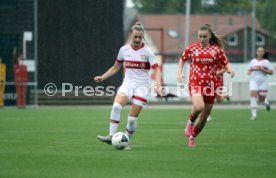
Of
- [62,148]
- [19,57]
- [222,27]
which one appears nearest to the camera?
[62,148]

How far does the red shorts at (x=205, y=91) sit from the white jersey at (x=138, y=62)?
0.92m

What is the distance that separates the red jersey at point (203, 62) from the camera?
648 inches

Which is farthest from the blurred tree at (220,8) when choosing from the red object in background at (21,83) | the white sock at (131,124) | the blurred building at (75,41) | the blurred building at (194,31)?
the white sock at (131,124)

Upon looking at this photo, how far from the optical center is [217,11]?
125375 millimetres

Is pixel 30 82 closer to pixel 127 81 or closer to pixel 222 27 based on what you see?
pixel 127 81

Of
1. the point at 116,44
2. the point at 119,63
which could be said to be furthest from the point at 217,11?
the point at 119,63

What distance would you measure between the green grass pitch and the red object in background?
12173mm

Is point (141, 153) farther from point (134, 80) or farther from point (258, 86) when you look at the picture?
point (258, 86)

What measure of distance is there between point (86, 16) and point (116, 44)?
1.80 metres

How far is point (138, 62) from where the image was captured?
15875 millimetres

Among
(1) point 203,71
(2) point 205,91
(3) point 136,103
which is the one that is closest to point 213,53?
(1) point 203,71

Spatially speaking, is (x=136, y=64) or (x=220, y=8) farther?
(x=220, y=8)

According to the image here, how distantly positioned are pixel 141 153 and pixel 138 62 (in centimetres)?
188

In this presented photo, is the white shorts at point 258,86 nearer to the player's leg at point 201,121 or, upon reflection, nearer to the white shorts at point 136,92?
the player's leg at point 201,121
